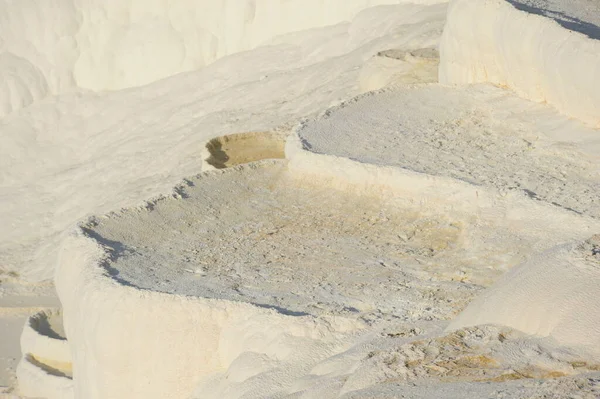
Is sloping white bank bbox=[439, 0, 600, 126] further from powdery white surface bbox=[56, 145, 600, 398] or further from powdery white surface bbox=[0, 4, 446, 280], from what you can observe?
powdery white surface bbox=[0, 4, 446, 280]

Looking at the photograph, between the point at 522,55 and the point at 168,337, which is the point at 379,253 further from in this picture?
the point at 522,55

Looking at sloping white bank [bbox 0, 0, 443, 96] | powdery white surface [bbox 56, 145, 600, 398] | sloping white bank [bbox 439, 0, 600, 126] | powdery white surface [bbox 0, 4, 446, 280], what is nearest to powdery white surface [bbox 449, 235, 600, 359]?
powdery white surface [bbox 56, 145, 600, 398]

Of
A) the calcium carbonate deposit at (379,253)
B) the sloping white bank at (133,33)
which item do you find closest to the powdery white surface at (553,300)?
the calcium carbonate deposit at (379,253)

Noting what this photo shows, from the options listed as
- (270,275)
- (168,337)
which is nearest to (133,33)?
(270,275)

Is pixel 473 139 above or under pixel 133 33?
above

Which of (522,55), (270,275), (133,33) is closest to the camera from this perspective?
(270,275)

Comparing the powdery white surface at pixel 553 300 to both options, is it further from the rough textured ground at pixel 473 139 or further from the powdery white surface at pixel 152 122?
the powdery white surface at pixel 152 122
